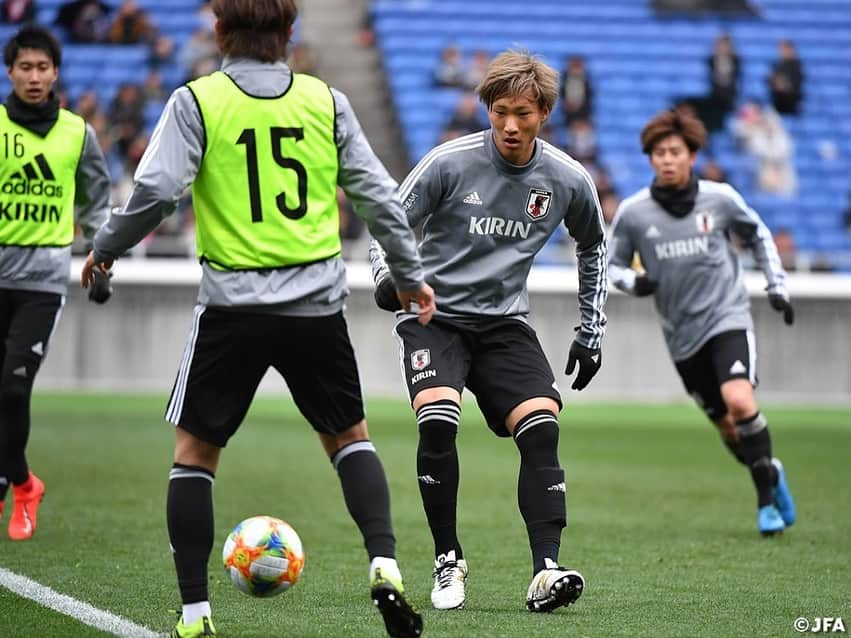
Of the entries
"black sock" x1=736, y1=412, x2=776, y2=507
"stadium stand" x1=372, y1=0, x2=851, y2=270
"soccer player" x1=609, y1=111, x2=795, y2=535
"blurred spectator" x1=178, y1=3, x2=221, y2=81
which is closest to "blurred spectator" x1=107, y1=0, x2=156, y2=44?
"blurred spectator" x1=178, y1=3, x2=221, y2=81

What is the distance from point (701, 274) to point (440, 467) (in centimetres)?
353

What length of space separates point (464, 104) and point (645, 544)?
13362 millimetres

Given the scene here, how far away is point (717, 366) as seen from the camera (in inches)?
351

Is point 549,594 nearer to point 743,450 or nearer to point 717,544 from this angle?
point 717,544

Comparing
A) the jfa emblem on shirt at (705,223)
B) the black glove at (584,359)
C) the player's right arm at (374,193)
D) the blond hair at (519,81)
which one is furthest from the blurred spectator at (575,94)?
the player's right arm at (374,193)

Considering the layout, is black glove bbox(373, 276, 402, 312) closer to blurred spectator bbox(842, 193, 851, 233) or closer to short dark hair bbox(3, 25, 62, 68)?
short dark hair bbox(3, 25, 62, 68)

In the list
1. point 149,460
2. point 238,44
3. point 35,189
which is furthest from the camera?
point 149,460

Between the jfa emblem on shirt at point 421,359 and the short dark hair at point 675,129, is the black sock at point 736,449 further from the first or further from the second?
the jfa emblem on shirt at point 421,359

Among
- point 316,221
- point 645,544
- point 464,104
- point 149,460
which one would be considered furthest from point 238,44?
point 464,104

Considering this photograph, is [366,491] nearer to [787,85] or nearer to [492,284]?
[492,284]

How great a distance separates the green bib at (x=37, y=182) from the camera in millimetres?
7762

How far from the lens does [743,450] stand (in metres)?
9.02

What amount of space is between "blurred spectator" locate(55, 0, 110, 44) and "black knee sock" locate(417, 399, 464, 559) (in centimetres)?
1775

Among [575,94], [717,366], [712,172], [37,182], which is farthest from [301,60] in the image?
[37,182]
